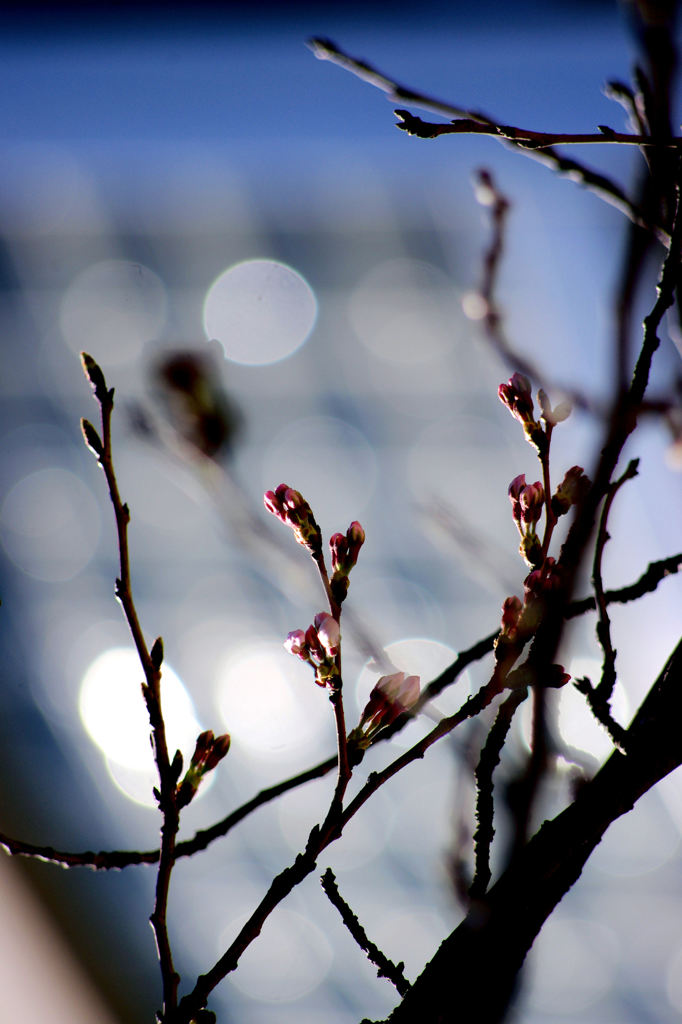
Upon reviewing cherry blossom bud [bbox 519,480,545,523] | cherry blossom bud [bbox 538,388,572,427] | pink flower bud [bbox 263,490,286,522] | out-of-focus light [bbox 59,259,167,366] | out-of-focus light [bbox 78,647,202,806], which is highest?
out-of-focus light [bbox 59,259,167,366]

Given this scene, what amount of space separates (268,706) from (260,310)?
6.45 feet

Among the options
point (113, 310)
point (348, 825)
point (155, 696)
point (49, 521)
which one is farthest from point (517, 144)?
Result: point (348, 825)

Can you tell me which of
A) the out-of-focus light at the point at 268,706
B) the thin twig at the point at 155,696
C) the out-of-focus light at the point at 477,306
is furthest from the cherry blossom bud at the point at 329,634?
the out-of-focus light at the point at 268,706

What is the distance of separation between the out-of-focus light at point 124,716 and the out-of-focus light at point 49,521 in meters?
0.57

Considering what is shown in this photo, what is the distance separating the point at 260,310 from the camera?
10.9ft

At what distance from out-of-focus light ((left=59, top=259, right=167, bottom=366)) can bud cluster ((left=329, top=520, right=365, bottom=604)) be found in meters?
2.96

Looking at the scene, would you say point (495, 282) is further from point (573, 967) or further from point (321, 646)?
point (573, 967)

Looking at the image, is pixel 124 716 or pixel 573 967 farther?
pixel 573 967

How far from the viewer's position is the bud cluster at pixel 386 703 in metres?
0.52

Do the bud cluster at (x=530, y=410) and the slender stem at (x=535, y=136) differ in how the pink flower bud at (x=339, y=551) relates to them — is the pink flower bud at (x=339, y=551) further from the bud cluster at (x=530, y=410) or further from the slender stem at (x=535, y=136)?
the slender stem at (x=535, y=136)

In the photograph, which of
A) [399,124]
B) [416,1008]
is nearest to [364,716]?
[416,1008]

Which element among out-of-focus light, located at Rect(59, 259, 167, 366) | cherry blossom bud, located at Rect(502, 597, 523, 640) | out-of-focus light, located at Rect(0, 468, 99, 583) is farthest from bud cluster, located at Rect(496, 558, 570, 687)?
out-of-focus light, located at Rect(0, 468, 99, 583)

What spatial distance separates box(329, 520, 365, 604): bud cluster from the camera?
1.83 ft

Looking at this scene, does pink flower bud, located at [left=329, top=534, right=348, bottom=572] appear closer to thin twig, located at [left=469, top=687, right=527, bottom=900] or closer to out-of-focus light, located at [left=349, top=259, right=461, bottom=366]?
thin twig, located at [left=469, top=687, right=527, bottom=900]
